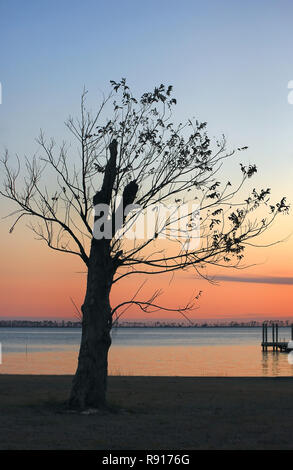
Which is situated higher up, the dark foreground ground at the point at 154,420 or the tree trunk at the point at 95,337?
the tree trunk at the point at 95,337

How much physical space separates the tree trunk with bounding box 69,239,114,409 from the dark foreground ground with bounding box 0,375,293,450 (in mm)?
836

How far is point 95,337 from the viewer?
67.5 ft

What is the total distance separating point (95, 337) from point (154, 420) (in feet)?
10.9

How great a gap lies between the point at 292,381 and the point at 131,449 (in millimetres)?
21476

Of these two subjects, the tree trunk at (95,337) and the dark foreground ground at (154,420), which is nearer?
the dark foreground ground at (154,420)

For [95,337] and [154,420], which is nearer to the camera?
[154,420]

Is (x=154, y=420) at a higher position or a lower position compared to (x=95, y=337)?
lower

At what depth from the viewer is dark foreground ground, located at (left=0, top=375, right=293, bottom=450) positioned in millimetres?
15195

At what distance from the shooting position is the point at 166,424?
18.0 meters

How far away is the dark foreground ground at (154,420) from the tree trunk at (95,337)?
2.74 feet

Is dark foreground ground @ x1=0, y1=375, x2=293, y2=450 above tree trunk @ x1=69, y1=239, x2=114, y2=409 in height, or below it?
below

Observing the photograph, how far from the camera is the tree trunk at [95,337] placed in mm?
20391

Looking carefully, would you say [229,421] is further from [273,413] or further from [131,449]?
[131,449]
